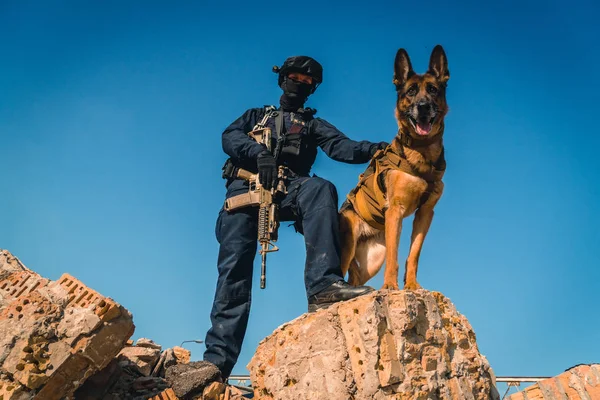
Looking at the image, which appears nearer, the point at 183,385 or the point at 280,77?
the point at 183,385

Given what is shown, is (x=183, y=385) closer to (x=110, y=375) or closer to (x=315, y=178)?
(x=110, y=375)

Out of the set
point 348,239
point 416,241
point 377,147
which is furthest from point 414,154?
point 348,239

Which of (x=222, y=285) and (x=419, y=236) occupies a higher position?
(x=419, y=236)

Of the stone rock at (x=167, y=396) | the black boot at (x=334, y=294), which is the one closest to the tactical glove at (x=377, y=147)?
the black boot at (x=334, y=294)

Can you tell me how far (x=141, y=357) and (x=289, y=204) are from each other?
90.0 inches

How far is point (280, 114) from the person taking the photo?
6020 millimetres

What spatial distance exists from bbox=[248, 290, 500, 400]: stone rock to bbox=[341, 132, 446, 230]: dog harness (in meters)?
1.09

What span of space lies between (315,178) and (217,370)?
2071 mm

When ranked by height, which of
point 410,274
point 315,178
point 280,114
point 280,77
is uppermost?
point 280,77

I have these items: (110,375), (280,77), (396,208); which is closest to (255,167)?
(280,77)

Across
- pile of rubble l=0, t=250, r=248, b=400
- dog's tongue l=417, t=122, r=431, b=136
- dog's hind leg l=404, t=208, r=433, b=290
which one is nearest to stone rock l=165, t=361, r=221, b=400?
pile of rubble l=0, t=250, r=248, b=400

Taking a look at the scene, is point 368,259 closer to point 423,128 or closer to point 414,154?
point 414,154

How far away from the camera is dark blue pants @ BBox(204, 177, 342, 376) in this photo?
4.81 meters

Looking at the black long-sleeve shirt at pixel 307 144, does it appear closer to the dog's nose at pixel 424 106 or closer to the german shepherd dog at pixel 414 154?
the german shepherd dog at pixel 414 154
